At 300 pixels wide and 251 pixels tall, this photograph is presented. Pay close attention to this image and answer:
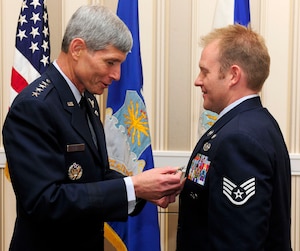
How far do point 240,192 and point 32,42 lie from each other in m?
1.54

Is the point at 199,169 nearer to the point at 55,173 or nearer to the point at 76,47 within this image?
the point at 55,173

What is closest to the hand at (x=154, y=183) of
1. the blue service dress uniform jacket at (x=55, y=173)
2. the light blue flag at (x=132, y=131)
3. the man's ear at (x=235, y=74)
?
the blue service dress uniform jacket at (x=55, y=173)

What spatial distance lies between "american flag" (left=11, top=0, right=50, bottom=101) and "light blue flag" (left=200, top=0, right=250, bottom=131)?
0.88 meters

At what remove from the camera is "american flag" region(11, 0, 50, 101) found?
2.31m

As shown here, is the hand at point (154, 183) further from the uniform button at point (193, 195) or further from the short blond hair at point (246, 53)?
the short blond hair at point (246, 53)

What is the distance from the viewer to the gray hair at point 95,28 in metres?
1.34

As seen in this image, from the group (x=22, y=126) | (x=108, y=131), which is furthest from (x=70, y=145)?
(x=108, y=131)

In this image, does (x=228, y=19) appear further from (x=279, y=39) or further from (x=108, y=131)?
(x=108, y=131)

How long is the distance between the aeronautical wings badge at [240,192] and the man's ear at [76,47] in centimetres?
59

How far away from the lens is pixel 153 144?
8.45 ft

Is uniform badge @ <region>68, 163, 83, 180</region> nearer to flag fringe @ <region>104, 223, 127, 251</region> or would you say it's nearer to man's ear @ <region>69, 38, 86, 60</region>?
man's ear @ <region>69, 38, 86, 60</region>

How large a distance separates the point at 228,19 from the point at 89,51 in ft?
3.64

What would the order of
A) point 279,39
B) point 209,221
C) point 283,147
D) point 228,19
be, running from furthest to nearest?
point 279,39, point 228,19, point 283,147, point 209,221

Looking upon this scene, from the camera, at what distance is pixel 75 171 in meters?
1.35
